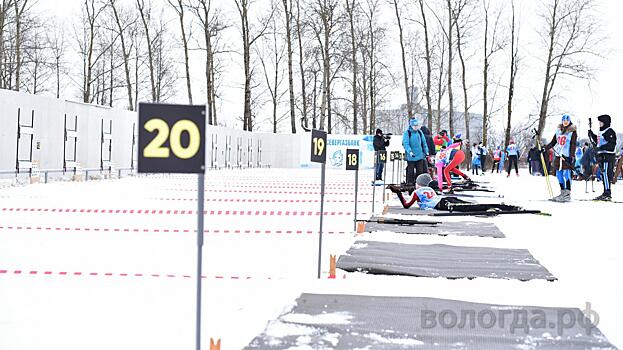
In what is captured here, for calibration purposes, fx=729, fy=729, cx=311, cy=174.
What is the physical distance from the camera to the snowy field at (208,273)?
479 centimetres

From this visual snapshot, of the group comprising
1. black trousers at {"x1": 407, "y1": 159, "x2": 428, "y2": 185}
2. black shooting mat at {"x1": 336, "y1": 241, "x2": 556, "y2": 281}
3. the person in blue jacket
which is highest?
the person in blue jacket

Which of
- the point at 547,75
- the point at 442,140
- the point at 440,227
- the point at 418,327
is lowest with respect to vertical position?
the point at 418,327

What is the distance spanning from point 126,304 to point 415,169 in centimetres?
1337

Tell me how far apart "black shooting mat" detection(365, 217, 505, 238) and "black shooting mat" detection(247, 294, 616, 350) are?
4.45m

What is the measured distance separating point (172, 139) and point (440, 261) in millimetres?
4166

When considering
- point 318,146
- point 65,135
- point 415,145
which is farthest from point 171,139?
point 65,135

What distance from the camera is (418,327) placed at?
4785mm

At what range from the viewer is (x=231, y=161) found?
131ft

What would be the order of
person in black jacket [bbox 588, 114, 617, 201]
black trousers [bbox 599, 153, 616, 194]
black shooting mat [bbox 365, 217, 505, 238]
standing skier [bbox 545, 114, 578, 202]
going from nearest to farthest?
black shooting mat [bbox 365, 217, 505, 238]
standing skier [bbox 545, 114, 578, 202]
person in black jacket [bbox 588, 114, 617, 201]
black trousers [bbox 599, 153, 616, 194]

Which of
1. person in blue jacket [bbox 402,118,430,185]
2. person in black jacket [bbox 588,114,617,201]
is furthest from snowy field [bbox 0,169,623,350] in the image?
person in blue jacket [bbox 402,118,430,185]

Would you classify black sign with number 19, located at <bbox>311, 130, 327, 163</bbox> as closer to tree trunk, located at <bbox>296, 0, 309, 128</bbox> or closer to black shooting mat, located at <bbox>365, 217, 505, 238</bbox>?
black shooting mat, located at <bbox>365, 217, 505, 238</bbox>

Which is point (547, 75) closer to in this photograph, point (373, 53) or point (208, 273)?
point (373, 53)

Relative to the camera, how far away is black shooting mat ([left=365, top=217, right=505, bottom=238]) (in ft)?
32.7

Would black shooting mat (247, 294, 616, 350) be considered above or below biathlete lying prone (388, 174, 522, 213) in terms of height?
below
